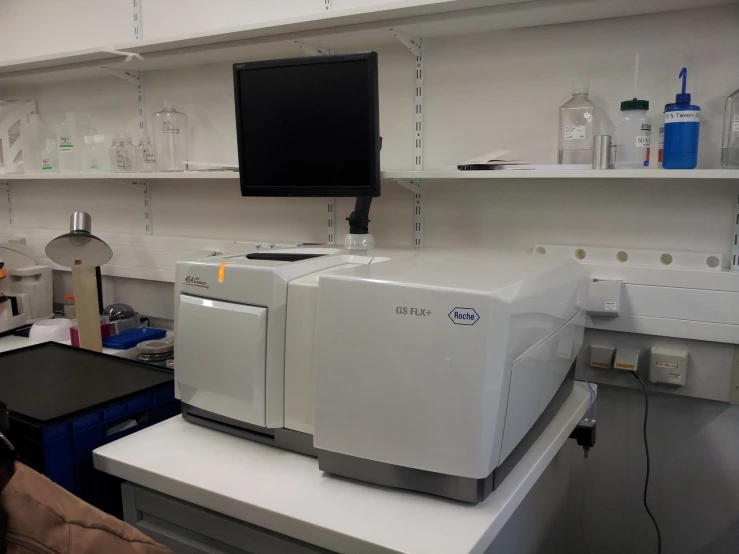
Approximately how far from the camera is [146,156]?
2105 mm

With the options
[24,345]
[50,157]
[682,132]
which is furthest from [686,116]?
[50,157]

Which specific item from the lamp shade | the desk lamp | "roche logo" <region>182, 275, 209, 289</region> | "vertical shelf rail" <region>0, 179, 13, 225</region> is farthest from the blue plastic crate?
"vertical shelf rail" <region>0, 179, 13, 225</region>

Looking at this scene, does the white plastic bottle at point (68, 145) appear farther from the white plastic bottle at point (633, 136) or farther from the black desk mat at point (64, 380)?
the white plastic bottle at point (633, 136)

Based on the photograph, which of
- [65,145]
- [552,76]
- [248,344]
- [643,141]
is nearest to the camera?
[248,344]

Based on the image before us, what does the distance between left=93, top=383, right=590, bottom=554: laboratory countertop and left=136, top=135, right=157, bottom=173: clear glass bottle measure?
120 cm

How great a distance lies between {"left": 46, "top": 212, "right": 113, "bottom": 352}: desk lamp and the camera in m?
1.78

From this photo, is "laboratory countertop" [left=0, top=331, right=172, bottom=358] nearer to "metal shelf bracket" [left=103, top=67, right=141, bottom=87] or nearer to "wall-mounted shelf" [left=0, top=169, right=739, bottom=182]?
"wall-mounted shelf" [left=0, top=169, right=739, bottom=182]

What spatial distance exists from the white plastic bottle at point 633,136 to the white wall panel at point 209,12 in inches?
39.2

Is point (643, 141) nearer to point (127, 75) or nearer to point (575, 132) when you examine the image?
point (575, 132)

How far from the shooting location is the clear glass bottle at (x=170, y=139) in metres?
2.12

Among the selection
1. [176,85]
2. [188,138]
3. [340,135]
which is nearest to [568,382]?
[340,135]

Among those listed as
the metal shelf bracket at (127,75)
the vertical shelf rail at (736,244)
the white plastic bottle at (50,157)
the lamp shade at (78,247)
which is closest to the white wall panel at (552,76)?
the vertical shelf rail at (736,244)

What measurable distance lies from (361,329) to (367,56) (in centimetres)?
73

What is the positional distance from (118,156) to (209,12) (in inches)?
24.4
